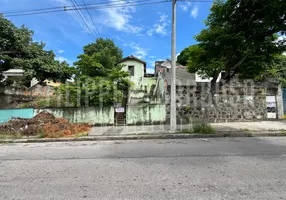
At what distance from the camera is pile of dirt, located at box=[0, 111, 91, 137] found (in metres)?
8.30

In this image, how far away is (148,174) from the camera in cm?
357

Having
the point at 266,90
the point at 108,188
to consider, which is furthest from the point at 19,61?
the point at 266,90

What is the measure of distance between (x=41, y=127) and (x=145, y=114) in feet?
19.4

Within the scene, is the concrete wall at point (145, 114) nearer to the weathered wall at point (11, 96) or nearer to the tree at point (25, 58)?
the tree at point (25, 58)

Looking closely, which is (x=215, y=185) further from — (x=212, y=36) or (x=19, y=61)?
(x=19, y=61)

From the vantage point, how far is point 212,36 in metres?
7.75

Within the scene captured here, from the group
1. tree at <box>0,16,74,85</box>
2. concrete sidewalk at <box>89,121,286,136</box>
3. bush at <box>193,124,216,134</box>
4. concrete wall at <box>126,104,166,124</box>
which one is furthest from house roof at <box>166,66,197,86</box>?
tree at <box>0,16,74,85</box>

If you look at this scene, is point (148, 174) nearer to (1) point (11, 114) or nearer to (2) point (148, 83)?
(1) point (11, 114)

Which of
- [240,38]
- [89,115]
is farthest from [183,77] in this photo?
[89,115]

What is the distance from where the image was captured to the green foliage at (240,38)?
275 inches

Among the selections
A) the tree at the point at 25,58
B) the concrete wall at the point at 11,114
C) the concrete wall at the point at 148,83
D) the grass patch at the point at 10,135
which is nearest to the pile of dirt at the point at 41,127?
the grass patch at the point at 10,135

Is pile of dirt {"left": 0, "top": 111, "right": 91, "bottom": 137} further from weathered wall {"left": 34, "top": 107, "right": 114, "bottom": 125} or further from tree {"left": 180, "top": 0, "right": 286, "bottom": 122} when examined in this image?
tree {"left": 180, "top": 0, "right": 286, "bottom": 122}

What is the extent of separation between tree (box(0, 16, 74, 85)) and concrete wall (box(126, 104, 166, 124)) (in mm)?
5781

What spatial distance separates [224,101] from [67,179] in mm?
11382
